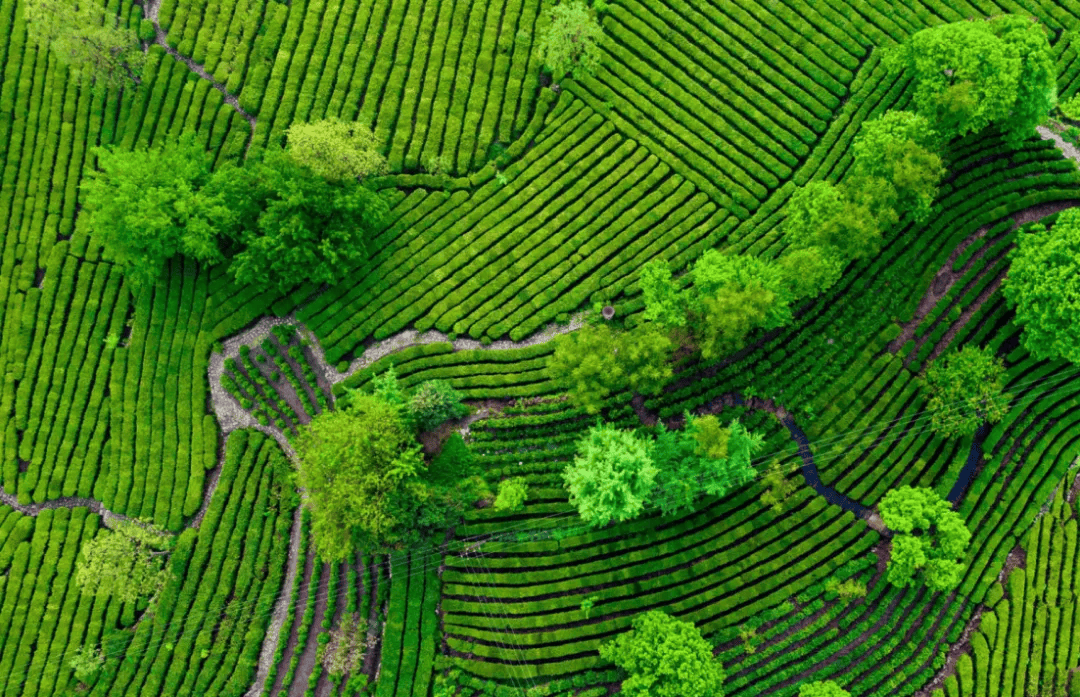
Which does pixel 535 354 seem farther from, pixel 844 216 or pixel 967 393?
pixel 967 393

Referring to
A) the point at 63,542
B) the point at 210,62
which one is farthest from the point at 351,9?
the point at 63,542

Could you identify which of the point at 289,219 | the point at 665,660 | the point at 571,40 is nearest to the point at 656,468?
the point at 665,660

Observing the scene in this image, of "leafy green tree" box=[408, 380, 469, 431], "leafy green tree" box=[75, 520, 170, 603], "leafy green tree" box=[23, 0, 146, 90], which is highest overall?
"leafy green tree" box=[23, 0, 146, 90]

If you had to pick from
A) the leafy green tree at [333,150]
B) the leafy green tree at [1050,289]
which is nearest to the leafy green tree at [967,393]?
the leafy green tree at [1050,289]

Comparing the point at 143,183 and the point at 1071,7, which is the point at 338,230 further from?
the point at 1071,7

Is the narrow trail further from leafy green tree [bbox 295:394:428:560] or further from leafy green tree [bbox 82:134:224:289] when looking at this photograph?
leafy green tree [bbox 295:394:428:560]

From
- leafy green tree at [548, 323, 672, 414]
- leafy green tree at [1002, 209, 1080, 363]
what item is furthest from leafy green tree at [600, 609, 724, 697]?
leafy green tree at [1002, 209, 1080, 363]
